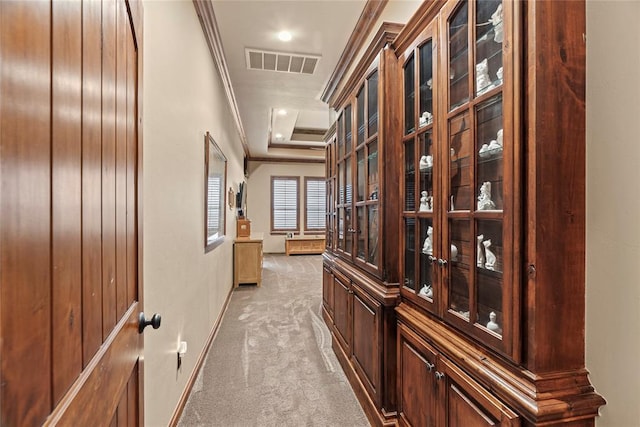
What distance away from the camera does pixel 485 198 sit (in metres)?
1.13

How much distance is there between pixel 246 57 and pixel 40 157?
327 centimetres

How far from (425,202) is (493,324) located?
65 cm

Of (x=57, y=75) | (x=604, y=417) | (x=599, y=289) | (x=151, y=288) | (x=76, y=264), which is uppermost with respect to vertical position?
(x=57, y=75)

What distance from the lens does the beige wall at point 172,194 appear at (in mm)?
1518

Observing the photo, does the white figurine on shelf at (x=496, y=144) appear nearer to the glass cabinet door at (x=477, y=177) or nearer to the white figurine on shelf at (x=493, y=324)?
the glass cabinet door at (x=477, y=177)

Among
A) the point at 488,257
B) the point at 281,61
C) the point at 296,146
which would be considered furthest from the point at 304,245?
the point at 488,257

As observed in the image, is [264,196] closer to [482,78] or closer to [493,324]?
[482,78]

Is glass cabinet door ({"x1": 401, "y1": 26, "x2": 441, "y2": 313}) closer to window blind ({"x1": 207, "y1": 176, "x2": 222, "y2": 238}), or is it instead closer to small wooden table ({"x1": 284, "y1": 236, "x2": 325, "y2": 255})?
window blind ({"x1": 207, "y1": 176, "x2": 222, "y2": 238})

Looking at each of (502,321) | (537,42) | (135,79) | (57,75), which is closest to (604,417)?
(502,321)

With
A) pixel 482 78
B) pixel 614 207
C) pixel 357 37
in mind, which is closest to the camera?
pixel 614 207

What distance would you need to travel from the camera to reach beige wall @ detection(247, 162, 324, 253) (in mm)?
9125

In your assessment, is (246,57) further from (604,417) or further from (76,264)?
(604,417)

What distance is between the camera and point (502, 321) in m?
1.02

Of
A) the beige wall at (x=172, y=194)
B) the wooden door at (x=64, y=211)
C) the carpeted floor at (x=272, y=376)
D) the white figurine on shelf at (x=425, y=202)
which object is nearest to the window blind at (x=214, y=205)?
the beige wall at (x=172, y=194)
